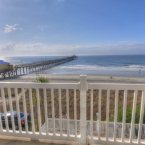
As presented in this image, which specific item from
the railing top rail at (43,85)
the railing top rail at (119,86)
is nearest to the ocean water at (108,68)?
the railing top rail at (119,86)

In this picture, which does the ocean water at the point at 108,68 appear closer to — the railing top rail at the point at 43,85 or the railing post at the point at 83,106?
the railing post at the point at 83,106

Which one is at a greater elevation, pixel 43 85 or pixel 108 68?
pixel 43 85

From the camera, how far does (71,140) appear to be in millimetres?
3096

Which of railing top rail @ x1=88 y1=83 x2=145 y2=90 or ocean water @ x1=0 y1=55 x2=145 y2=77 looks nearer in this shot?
railing top rail @ x1=88 y1=83 x2=145 y2=90

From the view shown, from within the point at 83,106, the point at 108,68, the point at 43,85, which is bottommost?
the point at 108,68

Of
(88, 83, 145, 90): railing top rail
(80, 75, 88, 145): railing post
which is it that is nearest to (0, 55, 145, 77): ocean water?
(80, 75, 88, 145): railing post

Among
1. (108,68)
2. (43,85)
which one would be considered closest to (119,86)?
(43,85)

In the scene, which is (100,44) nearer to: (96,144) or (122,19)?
(122,19)

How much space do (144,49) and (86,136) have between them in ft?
351

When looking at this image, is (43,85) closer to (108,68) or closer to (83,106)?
(83,106)

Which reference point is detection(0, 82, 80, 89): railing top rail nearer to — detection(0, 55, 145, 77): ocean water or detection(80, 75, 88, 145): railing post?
detection(80, 75, 88, 145): railing post

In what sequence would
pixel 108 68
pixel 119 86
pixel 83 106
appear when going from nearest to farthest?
pixel 119 86 < pixel 83 106 < pixel 108 68

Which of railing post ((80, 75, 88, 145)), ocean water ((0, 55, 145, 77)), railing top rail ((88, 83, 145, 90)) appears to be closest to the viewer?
railing top rail ((88, 83, 145, 90))

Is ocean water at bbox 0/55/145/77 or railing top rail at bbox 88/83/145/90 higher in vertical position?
railing top rail at bbox 88/83/145/90
